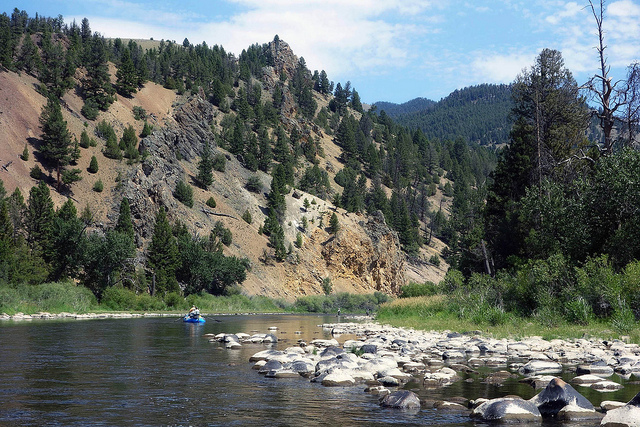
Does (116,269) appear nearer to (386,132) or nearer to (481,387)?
(481,387)

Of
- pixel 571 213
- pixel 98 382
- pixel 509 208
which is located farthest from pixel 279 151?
pixel 98 382

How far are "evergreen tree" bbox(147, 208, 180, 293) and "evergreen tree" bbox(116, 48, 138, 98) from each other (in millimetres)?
47409

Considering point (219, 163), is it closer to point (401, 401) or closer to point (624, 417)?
A: point (401, 401)

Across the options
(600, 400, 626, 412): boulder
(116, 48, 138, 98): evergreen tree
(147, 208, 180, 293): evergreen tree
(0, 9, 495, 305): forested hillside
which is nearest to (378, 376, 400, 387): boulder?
(600, 400, 626, 412): boulder

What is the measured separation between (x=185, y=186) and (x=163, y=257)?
835 inches

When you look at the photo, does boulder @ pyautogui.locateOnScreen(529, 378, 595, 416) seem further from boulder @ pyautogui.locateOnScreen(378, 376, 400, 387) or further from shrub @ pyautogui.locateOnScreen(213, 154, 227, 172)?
shrub @ pyautogui.locateOnScreen(213, 154, 227, 172)

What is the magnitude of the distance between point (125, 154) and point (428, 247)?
80476 mm

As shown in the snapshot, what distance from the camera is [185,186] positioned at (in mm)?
Result: 95125

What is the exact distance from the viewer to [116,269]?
6944 cm

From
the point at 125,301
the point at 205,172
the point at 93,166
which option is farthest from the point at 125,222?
the point at 205,172

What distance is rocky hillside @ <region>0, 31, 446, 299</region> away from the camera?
84.3 m

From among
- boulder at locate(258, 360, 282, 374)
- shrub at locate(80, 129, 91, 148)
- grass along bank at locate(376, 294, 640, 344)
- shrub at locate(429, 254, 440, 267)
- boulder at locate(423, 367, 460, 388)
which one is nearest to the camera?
boulder at locate(423, 367, 460, 388)

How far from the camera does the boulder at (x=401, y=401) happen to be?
1106cm

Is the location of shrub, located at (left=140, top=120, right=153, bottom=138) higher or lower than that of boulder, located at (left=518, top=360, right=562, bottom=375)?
higher
